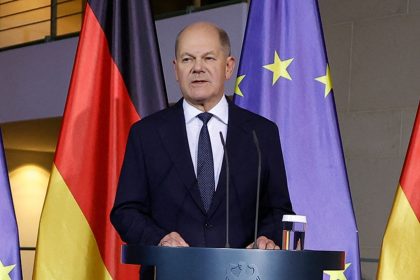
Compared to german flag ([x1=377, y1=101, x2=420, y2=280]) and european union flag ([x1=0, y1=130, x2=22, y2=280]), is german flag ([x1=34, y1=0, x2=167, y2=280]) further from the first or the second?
german flag ([x1=377, y1=101, x2=420, y2=280])

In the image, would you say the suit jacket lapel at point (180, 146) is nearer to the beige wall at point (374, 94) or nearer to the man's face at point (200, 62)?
the man's face at point (200, 62)

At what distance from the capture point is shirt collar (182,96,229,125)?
220 centimetres

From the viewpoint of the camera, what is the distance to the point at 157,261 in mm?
1649

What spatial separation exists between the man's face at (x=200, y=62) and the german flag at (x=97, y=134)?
3.30ft

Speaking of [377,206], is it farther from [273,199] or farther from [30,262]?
[30,262]

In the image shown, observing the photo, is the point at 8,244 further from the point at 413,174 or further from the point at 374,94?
the point at 374,94

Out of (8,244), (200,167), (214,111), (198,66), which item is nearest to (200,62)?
(198,66)

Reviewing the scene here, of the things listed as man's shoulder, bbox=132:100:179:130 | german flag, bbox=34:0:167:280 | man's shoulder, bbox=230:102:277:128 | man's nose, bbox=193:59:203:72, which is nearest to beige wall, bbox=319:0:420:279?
german flag, bbox=34:0:167:280

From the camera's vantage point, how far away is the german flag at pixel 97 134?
297cm

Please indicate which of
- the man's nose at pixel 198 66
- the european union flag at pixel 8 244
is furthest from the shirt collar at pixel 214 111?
the european union flag at pixel 8 244

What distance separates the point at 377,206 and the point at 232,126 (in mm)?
2298

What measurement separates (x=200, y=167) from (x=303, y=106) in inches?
41.5

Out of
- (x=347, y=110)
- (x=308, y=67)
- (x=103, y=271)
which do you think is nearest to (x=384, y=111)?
(x=347, y=110)

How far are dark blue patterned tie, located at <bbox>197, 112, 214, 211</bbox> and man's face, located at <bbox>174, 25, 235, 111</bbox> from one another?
0.38 ft
